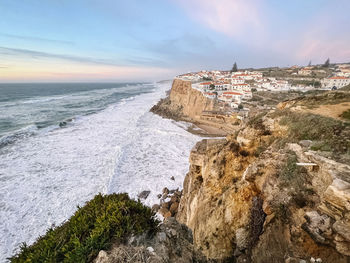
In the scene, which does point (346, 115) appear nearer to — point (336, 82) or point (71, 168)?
point (71, 168)

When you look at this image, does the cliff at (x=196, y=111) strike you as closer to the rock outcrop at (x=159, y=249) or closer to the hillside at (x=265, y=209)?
the hillside at (x=265, y=209)

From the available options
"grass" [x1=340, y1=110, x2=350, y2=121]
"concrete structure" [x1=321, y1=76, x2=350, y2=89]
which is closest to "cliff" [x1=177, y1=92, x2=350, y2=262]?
"grass" [x1=340, y1=110, x2=350, y2=121]

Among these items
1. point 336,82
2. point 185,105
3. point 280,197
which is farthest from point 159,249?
point 336,82

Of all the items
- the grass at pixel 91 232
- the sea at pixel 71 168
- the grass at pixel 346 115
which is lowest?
the sea at pixel 71 168

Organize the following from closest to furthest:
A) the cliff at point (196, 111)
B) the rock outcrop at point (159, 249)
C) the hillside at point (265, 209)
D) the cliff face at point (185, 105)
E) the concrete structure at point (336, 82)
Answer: the rock outcrop at point (159, 249)
the hillside at point (265, 209)
the cliff at point (196, 111)
the cliff face at point (185, 105)
the concrete structure at point (336, 82)

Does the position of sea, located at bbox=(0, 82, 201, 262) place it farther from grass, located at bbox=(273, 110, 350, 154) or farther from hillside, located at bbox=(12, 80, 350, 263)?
grass, located at bbox=(273, 110, 350, 154)

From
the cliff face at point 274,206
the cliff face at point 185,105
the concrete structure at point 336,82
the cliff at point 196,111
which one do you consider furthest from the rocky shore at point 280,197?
the concrete structure at point 336,82

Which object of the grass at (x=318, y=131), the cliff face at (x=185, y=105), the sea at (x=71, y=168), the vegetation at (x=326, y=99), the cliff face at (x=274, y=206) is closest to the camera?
the cliff face at (x=274, y=206)

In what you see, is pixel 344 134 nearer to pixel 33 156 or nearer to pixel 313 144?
pixel 313 144
